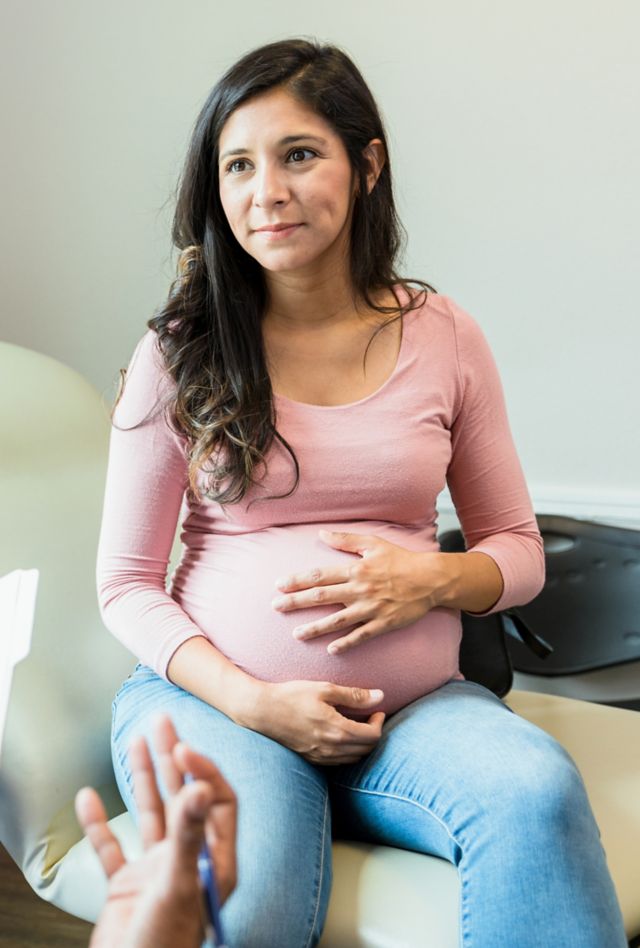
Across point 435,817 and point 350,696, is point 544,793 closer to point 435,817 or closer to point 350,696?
point 435,817

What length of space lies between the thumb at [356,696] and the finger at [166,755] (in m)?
0.43

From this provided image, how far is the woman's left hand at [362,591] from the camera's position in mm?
1172

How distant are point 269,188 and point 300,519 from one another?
1.18 feet

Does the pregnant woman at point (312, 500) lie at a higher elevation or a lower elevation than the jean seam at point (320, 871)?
higher

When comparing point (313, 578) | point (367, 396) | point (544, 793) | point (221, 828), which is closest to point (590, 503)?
point (367, 396)

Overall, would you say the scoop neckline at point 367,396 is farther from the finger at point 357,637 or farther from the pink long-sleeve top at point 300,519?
the finger at point 357,637

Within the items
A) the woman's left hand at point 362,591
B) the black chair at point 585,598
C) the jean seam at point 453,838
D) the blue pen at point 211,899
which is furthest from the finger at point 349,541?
the blue pen at point 211,899

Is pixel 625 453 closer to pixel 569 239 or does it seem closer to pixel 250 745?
pixel 569 239

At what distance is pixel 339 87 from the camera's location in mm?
1250

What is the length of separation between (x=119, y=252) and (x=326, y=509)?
1.02 m

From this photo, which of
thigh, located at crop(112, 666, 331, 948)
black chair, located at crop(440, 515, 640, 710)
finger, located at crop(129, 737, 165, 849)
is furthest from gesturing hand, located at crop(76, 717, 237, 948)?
black chair, located at crop(440, 515, 640, 710)

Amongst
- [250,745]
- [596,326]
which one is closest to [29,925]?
[250,745]

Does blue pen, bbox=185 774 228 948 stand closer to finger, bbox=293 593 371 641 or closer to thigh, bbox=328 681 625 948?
thigh, bbox=328 681 625 948

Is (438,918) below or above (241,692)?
below
